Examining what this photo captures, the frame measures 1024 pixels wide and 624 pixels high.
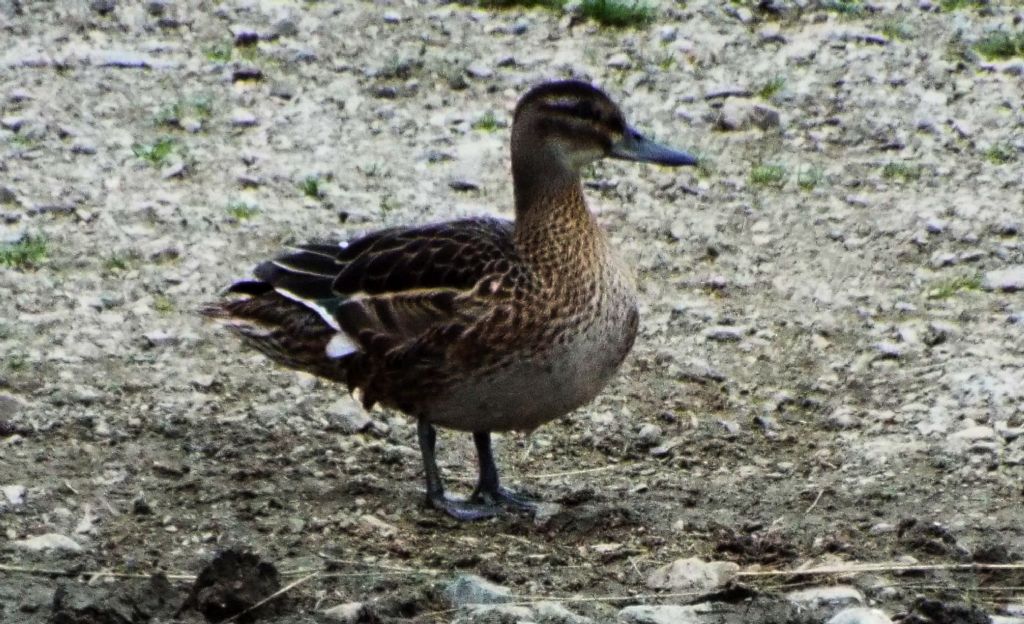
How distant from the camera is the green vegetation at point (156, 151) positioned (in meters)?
9.42

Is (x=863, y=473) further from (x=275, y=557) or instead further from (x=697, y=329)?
(x=275, y=557)

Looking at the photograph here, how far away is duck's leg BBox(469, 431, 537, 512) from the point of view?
665 cm

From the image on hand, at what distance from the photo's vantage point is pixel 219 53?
34.6ft

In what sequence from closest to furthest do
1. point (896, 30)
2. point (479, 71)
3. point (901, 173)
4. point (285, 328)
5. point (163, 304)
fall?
point (285, 328) → point (163, 304) → point (901, 173) → point (479, 71) → point (896, 30)

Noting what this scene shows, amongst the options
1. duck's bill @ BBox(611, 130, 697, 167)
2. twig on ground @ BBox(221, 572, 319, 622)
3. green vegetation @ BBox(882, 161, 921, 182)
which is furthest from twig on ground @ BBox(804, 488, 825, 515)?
green vegetation @ BBox(882, 161, 921, 182)

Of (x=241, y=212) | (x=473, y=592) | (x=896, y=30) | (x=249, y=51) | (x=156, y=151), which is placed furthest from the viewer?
(x=896, y=30)

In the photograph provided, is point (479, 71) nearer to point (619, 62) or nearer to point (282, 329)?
point (619, 62)

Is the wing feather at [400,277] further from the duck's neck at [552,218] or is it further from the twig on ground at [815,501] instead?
the twig on ground at [815,501]

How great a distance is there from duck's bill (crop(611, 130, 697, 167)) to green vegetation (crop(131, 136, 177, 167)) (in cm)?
320

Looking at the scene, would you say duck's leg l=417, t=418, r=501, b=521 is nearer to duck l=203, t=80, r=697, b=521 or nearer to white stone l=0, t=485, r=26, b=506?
duck l=203, t=80, r=697, b=521

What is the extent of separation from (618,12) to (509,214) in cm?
240

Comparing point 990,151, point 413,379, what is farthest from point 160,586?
point 990,151

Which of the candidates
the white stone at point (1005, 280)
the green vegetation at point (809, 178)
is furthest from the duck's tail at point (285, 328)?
the green vegetation at point (809, 178)

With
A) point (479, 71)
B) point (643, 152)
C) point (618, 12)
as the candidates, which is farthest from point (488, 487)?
point (618, 12)
